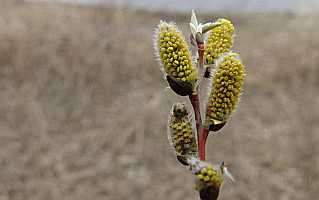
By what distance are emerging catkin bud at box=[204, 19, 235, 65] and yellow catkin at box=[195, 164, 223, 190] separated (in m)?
0.27

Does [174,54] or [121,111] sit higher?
[174,54]

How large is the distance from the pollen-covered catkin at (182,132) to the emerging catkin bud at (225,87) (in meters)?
0.04

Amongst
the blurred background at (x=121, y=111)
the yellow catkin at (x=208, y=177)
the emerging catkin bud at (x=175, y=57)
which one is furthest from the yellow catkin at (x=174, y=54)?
the blurred background at (x=121, y=111)

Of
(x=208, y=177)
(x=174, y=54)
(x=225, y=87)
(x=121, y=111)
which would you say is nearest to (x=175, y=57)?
(x=174, y=54)

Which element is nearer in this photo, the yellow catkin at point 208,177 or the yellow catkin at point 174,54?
the yellow catkin at point 208,177

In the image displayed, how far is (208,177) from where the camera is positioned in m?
0.96

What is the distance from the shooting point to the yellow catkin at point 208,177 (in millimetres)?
963

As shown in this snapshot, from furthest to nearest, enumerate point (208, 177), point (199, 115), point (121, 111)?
point (121, 111) → point (199, 115) → point (208, 177)

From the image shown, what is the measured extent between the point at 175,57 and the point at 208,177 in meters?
0.25

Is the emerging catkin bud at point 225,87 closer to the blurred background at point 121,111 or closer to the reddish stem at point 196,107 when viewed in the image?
the reddish stem at point 196,107

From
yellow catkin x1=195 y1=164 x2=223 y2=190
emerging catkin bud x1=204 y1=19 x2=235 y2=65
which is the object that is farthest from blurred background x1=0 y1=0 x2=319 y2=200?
yellow catkin x1=195 y1=164 x2=223 y2=190

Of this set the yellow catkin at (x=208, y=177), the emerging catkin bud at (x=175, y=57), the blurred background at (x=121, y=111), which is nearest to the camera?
the yellow catkin at (x=208, y=177)

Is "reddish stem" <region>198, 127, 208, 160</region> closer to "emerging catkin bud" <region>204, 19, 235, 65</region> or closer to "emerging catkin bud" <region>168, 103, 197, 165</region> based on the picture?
"emerging catkin bud" <region>168, 103, 197, 165</region>

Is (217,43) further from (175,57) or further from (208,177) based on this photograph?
(208,177)
